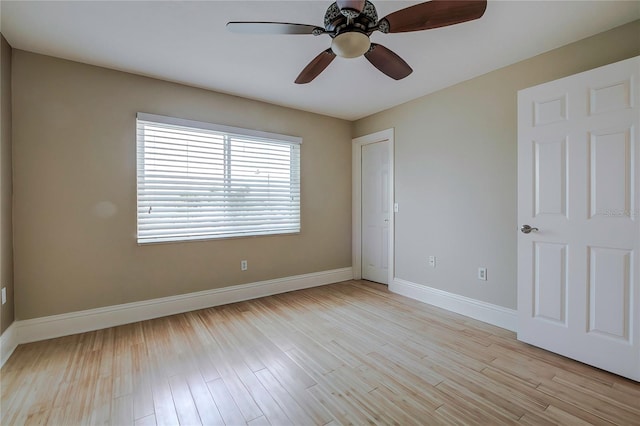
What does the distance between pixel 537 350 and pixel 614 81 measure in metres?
2.06

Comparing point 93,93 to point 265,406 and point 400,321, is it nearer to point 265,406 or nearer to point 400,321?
point 265,406

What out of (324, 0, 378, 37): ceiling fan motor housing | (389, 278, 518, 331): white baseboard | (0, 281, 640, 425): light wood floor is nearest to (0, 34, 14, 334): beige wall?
(0, 281, 640, 425): light wood floor

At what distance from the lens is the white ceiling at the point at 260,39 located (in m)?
1.86

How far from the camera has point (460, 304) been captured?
3020mm

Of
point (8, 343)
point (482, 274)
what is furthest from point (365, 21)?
point (8, 343)

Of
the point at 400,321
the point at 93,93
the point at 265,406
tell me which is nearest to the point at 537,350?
the point at 400,321

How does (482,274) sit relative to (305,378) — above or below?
above

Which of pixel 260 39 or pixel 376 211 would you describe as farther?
pixel 376 211

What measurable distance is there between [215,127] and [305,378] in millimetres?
2712

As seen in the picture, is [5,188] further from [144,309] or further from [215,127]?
[215,127]

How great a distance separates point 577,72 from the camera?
2256mm

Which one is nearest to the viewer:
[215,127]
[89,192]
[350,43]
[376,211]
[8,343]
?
[350,43]

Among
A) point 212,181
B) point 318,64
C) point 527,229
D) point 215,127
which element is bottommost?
point 527,229

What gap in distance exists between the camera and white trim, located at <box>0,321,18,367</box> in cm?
207
